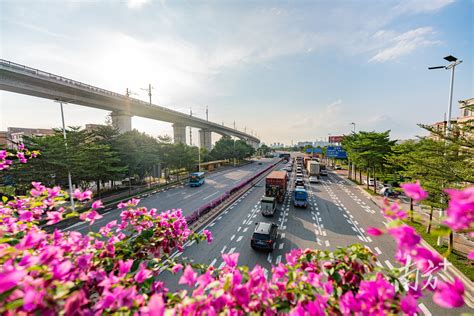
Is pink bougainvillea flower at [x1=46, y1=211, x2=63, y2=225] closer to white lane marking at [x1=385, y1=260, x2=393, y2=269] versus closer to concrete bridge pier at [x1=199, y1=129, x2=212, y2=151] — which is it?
white lane marking at [x1=385, y1=260, x2=393, y2=269]

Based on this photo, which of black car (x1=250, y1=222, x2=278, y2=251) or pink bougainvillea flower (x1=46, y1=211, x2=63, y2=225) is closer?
pink bougainvillea flower (x1=46, y1=211, x2=63, y2=225)

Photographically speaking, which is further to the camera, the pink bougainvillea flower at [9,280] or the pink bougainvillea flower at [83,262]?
the pink bougainvillea flower at [83,262]

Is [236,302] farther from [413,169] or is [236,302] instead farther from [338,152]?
[338,152]

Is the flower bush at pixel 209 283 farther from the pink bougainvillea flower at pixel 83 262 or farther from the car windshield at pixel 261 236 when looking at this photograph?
the car windshield at pixel 261 236

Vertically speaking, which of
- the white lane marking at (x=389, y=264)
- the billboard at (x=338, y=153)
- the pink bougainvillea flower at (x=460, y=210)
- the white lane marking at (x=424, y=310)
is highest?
the pink bougainvillea flower at (x=460, y=210)

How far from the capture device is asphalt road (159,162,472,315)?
10023 millimetres

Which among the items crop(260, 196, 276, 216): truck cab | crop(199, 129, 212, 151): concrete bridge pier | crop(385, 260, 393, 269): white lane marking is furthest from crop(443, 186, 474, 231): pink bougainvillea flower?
crop(199, 129, 212, 151): concrete bridge pier

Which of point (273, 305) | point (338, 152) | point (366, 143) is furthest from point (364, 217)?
point (338, 152)

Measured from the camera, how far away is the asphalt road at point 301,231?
10.0 metres

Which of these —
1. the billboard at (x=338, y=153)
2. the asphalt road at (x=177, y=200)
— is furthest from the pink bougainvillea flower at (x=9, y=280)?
the billboard at (x=338, y=153)

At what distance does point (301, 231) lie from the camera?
44.7 feet

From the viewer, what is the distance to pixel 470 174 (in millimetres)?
7289

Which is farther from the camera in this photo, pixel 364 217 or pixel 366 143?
pixel 366 143

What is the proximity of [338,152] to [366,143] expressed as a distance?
591 inches
